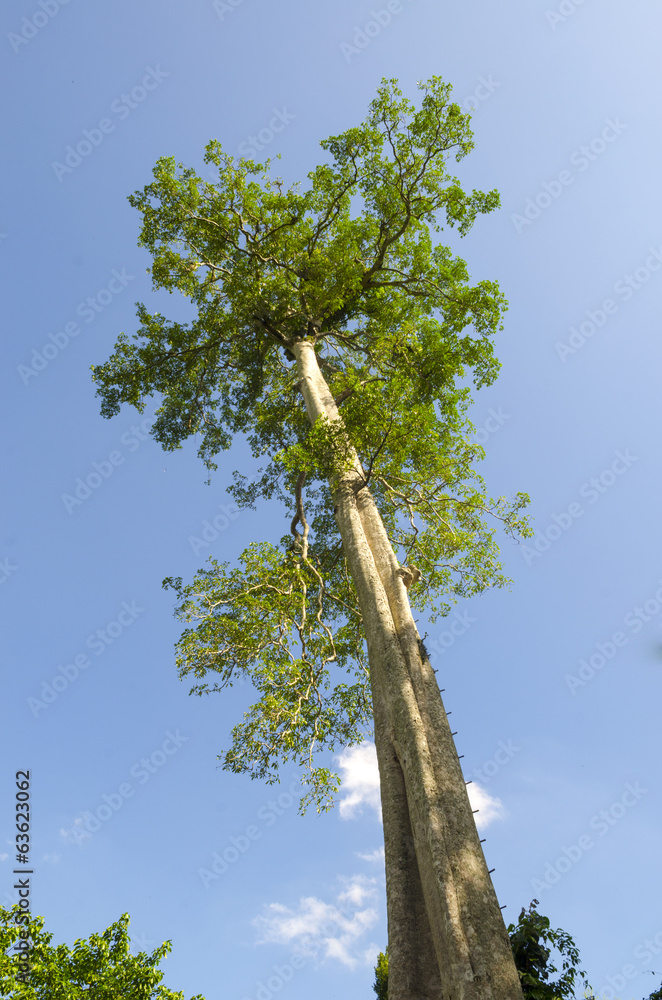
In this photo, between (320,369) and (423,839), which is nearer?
(423,839)

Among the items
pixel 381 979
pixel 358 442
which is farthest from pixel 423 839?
pixel 381 979

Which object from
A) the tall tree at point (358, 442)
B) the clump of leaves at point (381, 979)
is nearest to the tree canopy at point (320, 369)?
the tall tree at point (358, 442)

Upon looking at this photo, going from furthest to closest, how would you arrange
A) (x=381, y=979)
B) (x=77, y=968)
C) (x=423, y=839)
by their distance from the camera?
1. (x=381, y=979)
2. (x=77, y=968)
3. (x=423, y=839)

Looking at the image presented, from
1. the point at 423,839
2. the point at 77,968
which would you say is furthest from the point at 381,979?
the point at 423,839

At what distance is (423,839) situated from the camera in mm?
4723

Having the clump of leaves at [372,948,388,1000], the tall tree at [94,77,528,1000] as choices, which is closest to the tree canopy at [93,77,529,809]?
the tall tree at [94,77,528,1000]

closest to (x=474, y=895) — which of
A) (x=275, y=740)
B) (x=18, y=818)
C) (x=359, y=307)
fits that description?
(x=275, y=740)

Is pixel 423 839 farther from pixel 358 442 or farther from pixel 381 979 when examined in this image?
pixel 381 979

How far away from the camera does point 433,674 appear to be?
6.07 m

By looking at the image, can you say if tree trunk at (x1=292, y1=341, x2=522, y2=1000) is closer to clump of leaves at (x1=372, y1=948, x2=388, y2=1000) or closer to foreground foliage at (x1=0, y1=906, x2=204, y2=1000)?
foreground foliage at (x1=0, y1=906, x2=204, y2=1000)

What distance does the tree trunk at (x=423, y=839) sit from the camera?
403 cm

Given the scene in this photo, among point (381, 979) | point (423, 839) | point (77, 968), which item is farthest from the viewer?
point (381, 979)

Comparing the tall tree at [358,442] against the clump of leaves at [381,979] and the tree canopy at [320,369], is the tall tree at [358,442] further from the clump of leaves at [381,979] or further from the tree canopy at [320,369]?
the clump of leaves at [381,979]

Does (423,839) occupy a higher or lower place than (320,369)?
lower
